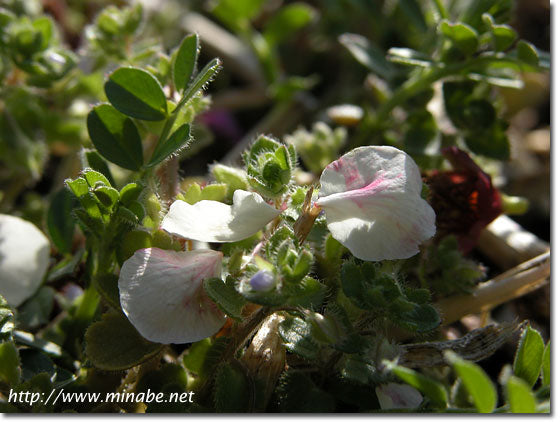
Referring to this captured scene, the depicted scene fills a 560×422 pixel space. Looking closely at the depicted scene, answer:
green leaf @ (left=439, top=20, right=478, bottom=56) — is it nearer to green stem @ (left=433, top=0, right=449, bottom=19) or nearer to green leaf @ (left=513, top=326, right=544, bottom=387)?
green stem @ (left=433, top=0, right=449, bottom=19)

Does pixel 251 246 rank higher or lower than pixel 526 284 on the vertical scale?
higher

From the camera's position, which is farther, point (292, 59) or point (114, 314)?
point (292, 59)

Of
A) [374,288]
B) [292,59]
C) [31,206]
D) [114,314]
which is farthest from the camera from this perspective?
[292,59]

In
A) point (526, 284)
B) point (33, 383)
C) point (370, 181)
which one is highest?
point (370, 181)

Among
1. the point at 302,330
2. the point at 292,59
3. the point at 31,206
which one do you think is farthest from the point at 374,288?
the point at 292,59

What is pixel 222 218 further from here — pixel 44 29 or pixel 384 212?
pixel 44 29

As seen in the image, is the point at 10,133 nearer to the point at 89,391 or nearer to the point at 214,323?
the point at 89,391

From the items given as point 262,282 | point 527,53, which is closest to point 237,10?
point 527,53
